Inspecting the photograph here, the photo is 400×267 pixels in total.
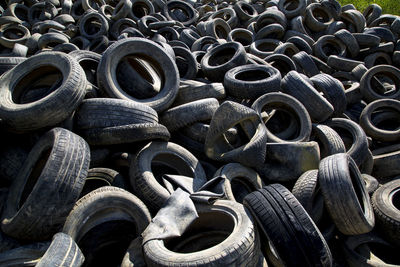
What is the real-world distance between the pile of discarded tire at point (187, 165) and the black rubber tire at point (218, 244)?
13 millimetres

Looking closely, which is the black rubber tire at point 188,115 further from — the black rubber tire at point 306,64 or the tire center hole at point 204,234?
the black rubber tire at point 306,64

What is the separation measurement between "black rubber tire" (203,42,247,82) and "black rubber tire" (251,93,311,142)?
1247 mm

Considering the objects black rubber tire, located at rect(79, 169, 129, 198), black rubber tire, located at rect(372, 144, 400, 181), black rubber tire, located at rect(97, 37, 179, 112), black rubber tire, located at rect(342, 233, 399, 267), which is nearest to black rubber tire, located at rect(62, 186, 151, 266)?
black rubber tire, located at rect(79, 169, 129, 198)

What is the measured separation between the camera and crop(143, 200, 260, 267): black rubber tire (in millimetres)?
2265

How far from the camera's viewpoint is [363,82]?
19.9 feet

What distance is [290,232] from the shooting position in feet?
8.11

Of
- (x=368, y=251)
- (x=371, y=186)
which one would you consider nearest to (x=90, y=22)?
(x=371, y=186)

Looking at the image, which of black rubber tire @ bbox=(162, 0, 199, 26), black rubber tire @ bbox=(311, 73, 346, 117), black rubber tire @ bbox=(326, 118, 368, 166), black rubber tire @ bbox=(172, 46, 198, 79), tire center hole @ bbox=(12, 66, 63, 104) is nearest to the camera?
tire center hole @ bbox=(12, 66, 63, 104)

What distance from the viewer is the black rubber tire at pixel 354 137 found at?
4332mm

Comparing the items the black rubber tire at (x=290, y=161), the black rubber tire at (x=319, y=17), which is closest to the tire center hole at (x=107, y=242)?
the black rubber tire at (x=290, y=161)

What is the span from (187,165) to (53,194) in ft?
5.53

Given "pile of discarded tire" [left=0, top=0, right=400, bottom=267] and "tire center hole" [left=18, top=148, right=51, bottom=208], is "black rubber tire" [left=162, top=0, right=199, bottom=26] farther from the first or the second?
"tire center hole" [left=18, top=148, right=51, bottom=208]

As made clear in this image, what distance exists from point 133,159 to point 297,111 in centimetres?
268

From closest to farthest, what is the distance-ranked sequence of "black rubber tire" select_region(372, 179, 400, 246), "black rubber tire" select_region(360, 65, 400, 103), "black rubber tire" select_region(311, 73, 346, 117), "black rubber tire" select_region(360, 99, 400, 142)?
1. "black rubber tire" select_region(372, 179, 400, 246)
2. "black rubber tire" select_region(360, 99, 400, 142)
3. "black rubber tire" select_region(311, 73, 346, 117)
4. "black rubber tire" select_region(360, 65, 400, 103)
